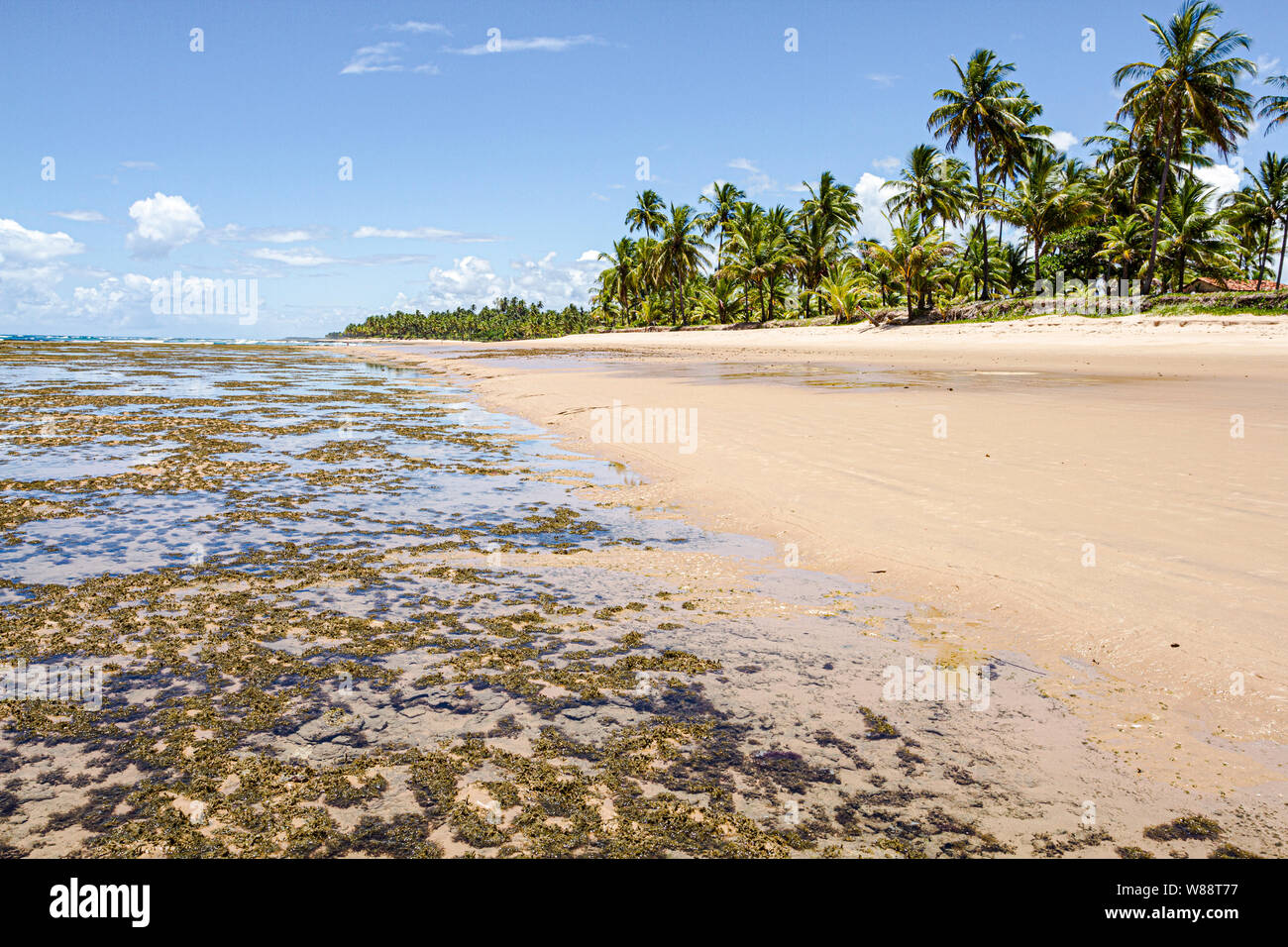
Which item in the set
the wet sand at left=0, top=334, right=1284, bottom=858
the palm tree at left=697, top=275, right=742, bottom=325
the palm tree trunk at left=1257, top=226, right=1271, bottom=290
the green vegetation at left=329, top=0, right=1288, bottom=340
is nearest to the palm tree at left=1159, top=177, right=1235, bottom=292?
Answer: the green vegetation at left=329, top=0, right=1288, bottom=340

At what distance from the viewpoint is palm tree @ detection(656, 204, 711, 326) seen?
236 feet

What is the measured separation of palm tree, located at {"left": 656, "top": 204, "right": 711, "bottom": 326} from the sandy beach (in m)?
58.7

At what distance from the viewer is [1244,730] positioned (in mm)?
3109

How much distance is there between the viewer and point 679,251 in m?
72.6

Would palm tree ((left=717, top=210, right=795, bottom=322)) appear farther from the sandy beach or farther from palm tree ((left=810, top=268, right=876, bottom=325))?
the sandy beach

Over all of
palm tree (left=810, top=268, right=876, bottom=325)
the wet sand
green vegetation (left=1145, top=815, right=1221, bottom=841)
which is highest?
palm tree (left=810, top=268, right=876, bottom=325)

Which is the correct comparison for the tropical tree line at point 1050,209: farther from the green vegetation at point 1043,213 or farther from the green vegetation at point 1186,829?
the green vegetation at point 1186,829

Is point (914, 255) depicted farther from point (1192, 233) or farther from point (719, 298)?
point (719, 298)

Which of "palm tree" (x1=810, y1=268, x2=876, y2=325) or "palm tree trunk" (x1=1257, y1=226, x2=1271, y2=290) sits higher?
"palm tree trunk" (x1=1257, y1=226, x2=1271, y2=290)

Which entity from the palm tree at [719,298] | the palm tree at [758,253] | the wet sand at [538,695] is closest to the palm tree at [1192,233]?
the palm tree at [758,253]

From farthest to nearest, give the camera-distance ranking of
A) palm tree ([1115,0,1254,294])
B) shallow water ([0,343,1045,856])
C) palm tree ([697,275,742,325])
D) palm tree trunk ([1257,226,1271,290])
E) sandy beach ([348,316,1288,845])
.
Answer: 1. palm tree ([697,275,742,325])
2. palm tree trunk ([1257,226,1271,290])
3. palm tree ([1115,0,1254,294])
4. sandy beach ([348,316,1288,845])
5. shallow water ([0,343,1045,856])

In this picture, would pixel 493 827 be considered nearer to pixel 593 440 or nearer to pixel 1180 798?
pixel 1180 798

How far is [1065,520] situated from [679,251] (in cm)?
7001
